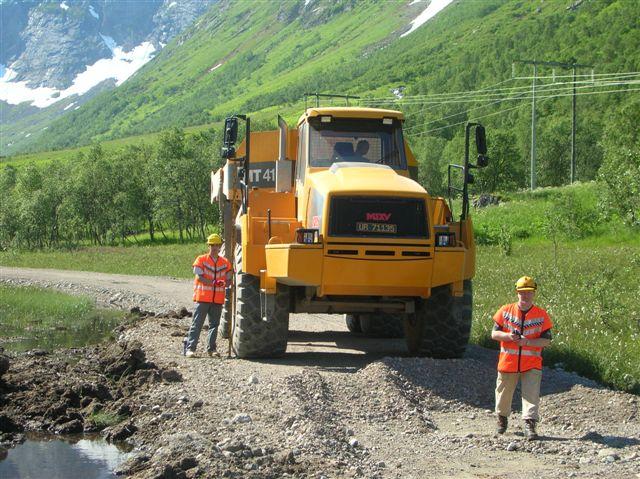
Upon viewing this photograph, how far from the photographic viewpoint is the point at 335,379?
13.4 metres

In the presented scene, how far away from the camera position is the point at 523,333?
1082 cm

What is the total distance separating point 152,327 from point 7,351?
302 cm

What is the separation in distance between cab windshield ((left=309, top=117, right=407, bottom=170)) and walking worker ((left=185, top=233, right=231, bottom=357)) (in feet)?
7.46

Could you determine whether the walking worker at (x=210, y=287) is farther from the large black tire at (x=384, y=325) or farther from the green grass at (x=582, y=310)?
the green grass at (x=582, y=310)

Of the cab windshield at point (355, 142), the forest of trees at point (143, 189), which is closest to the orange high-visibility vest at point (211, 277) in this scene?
the cab windshield at point (355, 142)

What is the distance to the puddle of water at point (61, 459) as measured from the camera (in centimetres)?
1109

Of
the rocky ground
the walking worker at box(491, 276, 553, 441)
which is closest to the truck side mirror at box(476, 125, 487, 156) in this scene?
the rocky ground

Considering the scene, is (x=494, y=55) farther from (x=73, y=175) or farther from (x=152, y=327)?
(x=152, y=327)

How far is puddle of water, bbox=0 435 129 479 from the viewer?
437 inches

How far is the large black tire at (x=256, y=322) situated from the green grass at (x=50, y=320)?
22.9 feet

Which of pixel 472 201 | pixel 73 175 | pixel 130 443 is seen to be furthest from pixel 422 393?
pixel 73 175

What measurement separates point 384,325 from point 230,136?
18.3 feet

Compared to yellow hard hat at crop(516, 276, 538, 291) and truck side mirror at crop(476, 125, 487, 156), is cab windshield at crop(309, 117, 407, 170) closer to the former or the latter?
truck side mirror at crop(476, 125, 487, 156)

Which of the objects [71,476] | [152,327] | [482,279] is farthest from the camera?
[482,279]
